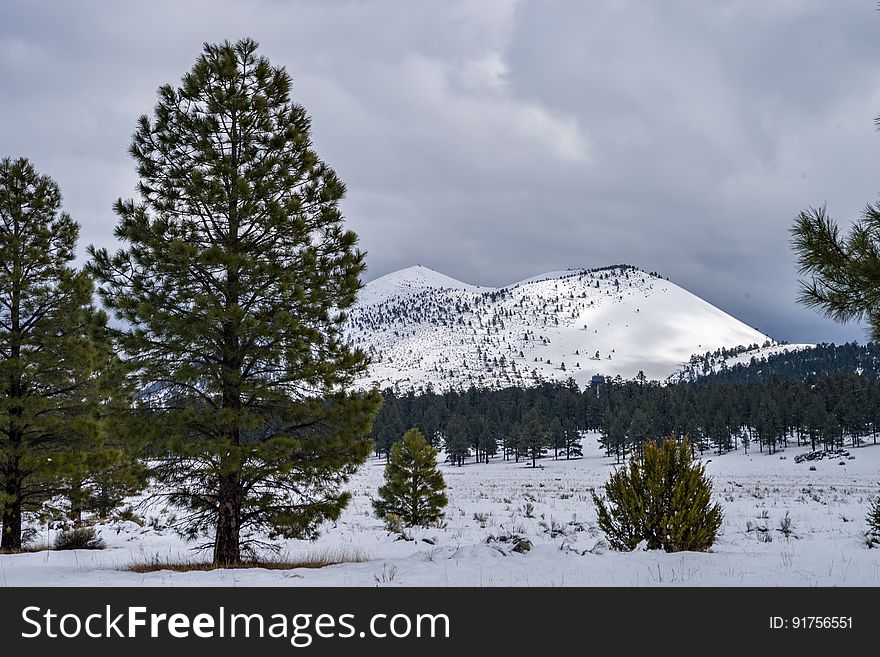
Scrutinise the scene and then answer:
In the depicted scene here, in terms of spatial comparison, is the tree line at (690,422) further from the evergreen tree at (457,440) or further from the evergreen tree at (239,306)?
the evergreen tree at (239,306)

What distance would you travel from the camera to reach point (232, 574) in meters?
8.44

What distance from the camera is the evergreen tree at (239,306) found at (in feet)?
32.6

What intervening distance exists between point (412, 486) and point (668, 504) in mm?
14424

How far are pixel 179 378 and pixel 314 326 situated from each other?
2.58 metres

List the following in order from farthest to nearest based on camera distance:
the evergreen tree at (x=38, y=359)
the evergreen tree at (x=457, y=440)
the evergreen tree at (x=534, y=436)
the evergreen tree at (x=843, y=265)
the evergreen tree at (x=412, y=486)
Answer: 1. the evergreen tree at (x=457, y=440)
2. the evergreen tree at (x=534, y=436)
3. the evergreen tree at (x=412, y=486)
4. the evergreen tree at (x=38, y=359)
5. the evergreen tree at (x=843, y=265)

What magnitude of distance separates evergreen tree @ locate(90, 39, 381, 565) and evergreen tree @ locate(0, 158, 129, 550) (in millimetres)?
4932

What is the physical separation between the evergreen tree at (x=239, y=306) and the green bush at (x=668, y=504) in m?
5.07

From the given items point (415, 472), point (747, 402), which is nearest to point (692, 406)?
point (747, 402)

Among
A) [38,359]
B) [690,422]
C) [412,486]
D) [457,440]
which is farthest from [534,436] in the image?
[38,359]

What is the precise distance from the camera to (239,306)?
9.94 meters

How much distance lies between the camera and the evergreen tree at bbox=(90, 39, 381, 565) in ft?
32.6

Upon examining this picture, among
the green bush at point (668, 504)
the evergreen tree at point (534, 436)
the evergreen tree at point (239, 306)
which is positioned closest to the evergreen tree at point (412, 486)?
the evergreen tree at point (239, 306)

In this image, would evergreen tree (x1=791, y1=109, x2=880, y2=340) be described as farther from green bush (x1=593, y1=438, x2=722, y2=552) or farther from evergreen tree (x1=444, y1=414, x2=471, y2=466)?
evergreen tree (x1=444, y1=414, x2=471, y2=466)

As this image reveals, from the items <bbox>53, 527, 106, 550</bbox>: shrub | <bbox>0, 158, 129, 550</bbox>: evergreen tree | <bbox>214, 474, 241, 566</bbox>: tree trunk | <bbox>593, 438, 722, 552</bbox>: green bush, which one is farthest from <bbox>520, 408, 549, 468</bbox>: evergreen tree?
<bbox>214, 474, 241, 566</bbox>: tree trunk
